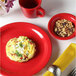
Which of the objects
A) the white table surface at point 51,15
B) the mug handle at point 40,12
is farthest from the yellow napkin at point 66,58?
the mug handle at point 40,12

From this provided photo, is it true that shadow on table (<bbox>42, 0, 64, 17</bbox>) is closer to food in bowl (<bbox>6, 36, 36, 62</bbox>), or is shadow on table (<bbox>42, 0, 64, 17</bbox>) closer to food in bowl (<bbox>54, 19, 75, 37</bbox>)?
food in bowl (<bbox>54, 19, 75, 37</bbox>)

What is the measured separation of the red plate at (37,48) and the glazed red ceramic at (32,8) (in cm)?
7

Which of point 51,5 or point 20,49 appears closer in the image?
point 20,49

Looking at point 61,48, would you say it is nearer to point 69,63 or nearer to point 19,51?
point 69,63

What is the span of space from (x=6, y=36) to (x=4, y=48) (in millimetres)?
79

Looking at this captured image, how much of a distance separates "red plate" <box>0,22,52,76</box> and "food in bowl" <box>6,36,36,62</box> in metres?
0.03

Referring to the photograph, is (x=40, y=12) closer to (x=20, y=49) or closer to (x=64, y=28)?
(x=64, y=28)

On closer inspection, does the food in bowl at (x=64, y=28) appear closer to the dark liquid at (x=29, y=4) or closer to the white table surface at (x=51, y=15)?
the white table surface at (x=51, y=15)

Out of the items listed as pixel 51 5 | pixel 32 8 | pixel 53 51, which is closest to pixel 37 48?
pixel 53 51

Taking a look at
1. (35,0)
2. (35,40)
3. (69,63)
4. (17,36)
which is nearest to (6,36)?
(17,36)

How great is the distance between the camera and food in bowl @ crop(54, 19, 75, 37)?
0.90m

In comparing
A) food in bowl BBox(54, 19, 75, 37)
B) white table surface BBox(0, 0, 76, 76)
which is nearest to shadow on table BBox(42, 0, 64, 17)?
white table surface BBox(0, 0, 76, 76)

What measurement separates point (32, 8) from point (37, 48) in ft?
0.74

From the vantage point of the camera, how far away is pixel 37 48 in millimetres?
896
